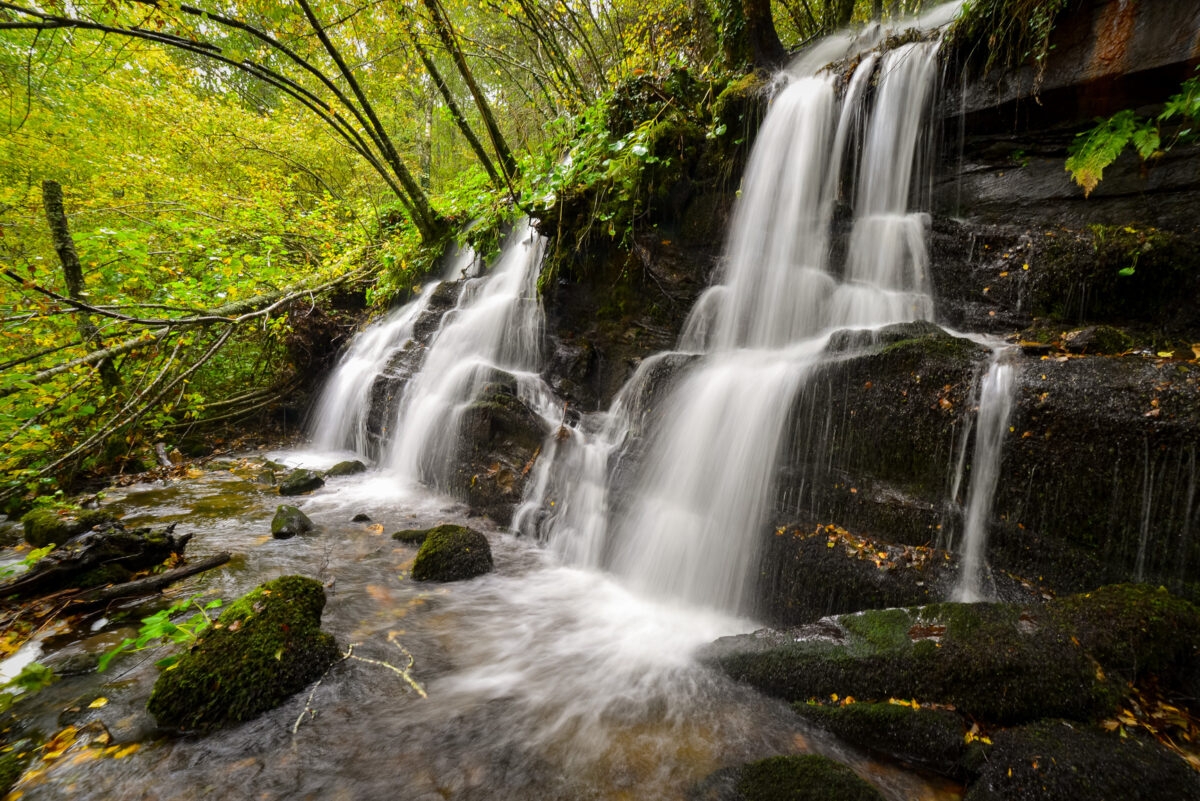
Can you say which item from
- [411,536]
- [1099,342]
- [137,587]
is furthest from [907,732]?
[137,587]

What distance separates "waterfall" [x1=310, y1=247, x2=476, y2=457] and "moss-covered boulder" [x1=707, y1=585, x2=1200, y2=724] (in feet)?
26.8

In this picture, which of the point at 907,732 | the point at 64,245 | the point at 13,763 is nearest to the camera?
the point at 13,763

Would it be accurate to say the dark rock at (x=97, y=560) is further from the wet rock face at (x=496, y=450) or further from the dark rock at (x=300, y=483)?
the wet rock face at (x=496, y=450)

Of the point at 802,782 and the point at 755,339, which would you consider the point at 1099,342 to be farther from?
the point at 802,782

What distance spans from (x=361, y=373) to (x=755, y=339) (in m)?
7.93

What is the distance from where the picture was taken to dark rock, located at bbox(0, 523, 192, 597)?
3047mm

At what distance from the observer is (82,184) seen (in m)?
8.91

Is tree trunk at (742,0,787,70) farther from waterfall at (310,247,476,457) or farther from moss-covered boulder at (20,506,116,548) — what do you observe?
moss-covered boulder at (20,506,116,548)

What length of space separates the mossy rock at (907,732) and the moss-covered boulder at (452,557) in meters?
3.02

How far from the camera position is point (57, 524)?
3939mm

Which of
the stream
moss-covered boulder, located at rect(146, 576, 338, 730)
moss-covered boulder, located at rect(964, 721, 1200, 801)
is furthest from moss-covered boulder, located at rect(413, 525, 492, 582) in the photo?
moss-covered boulder, located at rect(964, 721, 1200, 801)

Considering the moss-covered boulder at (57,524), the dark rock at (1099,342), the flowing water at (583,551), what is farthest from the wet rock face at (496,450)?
the dark rock at (1099,342)

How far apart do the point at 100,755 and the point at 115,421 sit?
4.00 m

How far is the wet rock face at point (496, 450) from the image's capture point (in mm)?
5645
